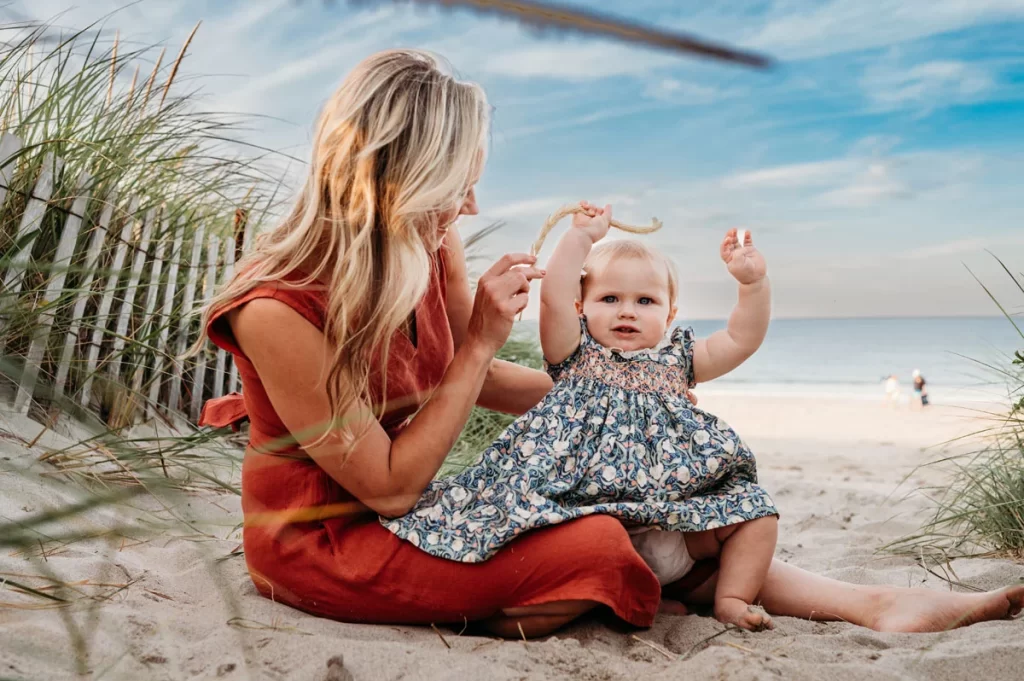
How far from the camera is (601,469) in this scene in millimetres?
2199

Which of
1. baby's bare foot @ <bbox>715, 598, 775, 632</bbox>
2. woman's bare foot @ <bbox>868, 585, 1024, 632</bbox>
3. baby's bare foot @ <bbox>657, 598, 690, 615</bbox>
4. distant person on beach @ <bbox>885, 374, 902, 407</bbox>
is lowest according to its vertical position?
distant person on beach @ <bbox>885, 374, 902, 407</bbox>

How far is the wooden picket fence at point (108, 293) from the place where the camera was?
290 centimetres

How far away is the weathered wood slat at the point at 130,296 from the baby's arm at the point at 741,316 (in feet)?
7.45

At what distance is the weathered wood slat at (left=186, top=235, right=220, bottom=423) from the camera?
421cm

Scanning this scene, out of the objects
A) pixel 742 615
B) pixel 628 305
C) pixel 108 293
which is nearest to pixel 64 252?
pixel 108 293

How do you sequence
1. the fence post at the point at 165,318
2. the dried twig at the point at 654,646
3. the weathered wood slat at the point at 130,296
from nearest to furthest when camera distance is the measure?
1. the dried twig at the point at 654,646
2. the weathered wood slat at the point at 130,296
3. the fence post at the point at 165,318

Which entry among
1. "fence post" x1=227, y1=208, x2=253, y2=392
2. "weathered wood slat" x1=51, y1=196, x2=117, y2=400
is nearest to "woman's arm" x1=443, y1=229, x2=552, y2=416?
"weathered wood slat" x1=51, y1=196, x2=117, y2=400

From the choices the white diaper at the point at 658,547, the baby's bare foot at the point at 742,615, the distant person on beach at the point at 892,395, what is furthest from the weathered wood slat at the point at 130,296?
the distant person on beach at the point at 892,395

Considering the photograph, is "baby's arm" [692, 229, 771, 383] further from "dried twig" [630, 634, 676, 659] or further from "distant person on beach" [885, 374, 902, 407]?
"distant person on beach" [885, 374, 902, 407]

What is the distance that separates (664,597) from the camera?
7.50ft

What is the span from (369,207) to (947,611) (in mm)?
1717

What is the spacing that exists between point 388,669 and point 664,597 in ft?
2.99

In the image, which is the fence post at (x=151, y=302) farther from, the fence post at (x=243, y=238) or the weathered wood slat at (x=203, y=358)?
the fence post at (x=243, y=238)

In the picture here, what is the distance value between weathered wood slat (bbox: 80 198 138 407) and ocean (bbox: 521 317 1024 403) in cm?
325
